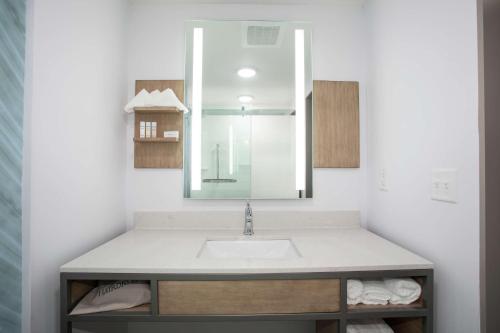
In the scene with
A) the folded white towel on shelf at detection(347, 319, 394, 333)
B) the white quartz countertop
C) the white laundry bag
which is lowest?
the folded white towel on shelf at detection(347, 319, 394, 333)

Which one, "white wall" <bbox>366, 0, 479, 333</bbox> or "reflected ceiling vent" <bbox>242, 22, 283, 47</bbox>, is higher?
"reflected ceiling vent" <bbox>242, 22, 283, 47</bbox>

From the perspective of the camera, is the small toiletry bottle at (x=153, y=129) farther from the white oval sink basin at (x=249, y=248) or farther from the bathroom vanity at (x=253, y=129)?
the white oval sink basin at (x=249, y=248)

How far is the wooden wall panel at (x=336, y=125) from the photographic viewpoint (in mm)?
1562

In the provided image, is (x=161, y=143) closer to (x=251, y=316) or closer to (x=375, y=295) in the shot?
(x=251, y=316)

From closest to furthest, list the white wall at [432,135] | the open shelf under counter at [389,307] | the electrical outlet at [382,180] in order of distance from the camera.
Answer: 1. the white wall at [432,135]
2. the open shelf under counter at [389,307]
3. the electrical outlet at [382,180]

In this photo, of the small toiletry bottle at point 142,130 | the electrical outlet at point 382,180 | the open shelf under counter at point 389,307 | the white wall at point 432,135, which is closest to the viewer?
the white wall at point 432,135

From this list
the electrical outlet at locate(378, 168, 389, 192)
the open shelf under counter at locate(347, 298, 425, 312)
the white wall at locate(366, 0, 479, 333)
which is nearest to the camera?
the white wall at locate(366, 0, 479, 333)

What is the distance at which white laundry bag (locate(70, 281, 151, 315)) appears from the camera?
93 cm

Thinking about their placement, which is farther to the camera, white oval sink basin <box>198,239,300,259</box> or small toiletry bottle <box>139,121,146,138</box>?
small toiletry bottle <box>139,121,146,138</box>

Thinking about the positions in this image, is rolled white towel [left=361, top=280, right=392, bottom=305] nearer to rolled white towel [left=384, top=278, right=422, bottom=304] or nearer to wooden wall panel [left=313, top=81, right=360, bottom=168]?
rolled white towel [left=384, top=278, right=422, bottom=304]

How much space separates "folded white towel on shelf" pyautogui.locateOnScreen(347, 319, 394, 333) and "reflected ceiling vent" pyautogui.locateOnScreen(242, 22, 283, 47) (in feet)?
5.24

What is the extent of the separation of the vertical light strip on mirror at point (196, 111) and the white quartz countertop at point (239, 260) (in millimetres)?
377

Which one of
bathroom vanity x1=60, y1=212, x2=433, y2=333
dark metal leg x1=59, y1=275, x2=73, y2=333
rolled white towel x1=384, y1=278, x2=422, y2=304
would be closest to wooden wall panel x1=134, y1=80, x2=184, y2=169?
bathroom vanity x1=60, y1=212, x2=433, y2=333

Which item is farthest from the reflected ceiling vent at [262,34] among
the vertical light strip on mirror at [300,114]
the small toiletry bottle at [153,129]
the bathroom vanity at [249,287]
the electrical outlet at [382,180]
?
the bathroom vanity at [249,287]
